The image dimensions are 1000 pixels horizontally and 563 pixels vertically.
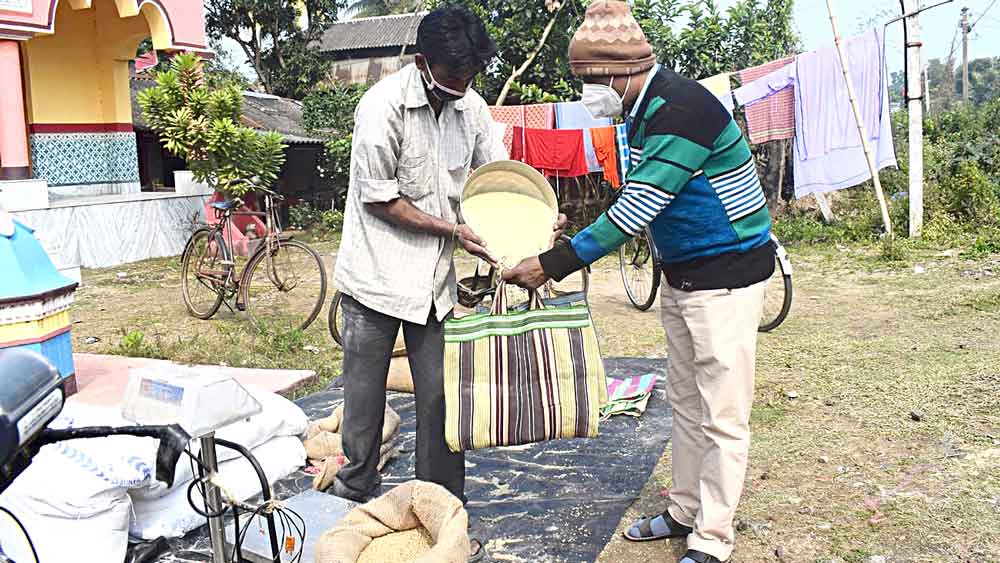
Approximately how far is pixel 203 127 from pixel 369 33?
833 inches

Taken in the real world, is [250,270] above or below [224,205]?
below

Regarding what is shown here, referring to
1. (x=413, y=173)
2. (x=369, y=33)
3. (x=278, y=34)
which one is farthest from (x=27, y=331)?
(x=369, y=33)

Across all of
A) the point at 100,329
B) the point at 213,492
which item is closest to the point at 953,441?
the point at 213,492

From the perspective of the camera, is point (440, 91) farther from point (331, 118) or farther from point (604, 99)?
point (331, 118)

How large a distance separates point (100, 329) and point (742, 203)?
6318mm

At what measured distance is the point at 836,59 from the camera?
9680 mm

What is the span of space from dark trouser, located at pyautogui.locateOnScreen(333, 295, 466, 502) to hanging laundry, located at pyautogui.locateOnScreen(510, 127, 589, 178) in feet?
28.9

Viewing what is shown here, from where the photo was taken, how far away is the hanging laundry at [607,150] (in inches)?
447

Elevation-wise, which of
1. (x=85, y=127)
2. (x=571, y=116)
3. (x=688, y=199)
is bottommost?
(x=688, y=199)

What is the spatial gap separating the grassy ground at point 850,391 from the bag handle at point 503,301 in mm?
981

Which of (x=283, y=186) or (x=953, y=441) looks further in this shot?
(x=283, y=186)

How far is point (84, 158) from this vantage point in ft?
42.0

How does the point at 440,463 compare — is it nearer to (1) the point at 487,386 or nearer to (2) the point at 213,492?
(1) the point at 487,386

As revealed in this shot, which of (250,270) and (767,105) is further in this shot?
(767,105)
